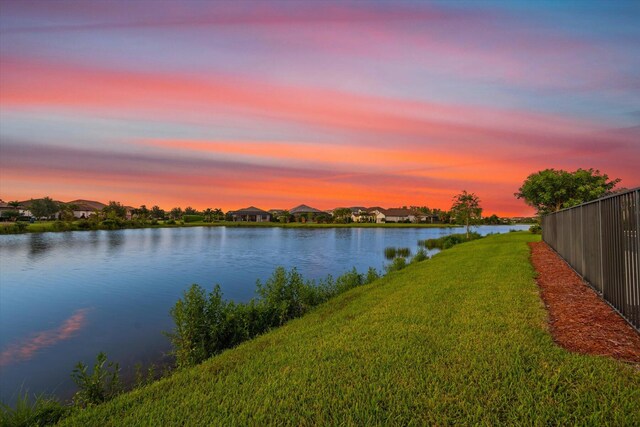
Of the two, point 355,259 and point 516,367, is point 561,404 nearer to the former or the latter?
point 516,367

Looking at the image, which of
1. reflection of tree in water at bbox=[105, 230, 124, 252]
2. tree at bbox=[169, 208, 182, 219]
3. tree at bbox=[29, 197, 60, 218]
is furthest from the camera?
tree at bbox=[169, 208, 182, 219]

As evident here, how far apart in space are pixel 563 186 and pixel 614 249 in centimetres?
3084

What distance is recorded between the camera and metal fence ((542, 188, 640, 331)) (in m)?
5.75

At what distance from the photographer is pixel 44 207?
107m

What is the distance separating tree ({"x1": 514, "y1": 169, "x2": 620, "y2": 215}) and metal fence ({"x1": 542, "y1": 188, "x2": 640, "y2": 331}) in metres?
26.0

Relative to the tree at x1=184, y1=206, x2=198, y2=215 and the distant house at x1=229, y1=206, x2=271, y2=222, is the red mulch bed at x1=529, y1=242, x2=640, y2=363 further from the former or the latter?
the tree at x1=184, y1=206, x2=198, y2=215

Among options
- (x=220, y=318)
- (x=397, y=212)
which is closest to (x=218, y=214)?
(x=397, y=212)

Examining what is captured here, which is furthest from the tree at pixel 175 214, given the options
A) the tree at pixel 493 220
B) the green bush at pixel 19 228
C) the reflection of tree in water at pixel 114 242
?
the tree at pixel 493 220

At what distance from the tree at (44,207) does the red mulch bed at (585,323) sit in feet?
436

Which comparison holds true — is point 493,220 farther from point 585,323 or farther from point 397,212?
point 585,323

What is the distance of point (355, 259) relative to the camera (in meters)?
31.7

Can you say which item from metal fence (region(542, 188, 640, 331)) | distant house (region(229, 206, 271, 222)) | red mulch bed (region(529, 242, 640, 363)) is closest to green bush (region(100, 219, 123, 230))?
distant house (region(229, 206, 271, 222))

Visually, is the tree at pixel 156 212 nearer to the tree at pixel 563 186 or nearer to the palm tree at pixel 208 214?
the palm tree at pixel 208 214

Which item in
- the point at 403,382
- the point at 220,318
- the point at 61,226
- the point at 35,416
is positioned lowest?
the point at 35,416
